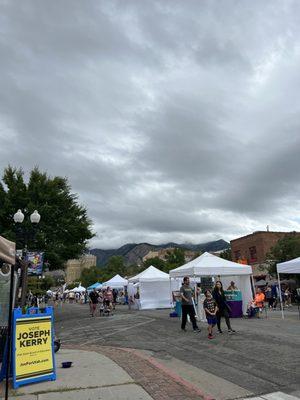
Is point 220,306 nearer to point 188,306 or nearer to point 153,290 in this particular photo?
point 188,306

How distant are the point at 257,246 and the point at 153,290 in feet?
82.3

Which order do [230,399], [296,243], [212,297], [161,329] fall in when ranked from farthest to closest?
[296,243] < [161,329] < [212,297] < [230,399]

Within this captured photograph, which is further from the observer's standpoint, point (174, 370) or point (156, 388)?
point (174, 370)

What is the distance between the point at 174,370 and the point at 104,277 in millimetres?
92462

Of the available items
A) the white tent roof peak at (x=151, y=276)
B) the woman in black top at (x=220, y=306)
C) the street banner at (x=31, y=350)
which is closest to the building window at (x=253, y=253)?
the white tent roof peak at (x=151, y=276)

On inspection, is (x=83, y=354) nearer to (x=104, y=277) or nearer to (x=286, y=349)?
(x=286, y=349)

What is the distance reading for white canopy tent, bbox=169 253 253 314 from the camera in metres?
20.5

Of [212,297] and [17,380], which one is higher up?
[212,297]

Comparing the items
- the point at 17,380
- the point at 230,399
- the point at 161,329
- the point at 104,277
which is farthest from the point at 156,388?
the point at 104,277

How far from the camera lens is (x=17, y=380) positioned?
7.06 metres

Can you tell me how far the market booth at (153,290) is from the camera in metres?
33.1

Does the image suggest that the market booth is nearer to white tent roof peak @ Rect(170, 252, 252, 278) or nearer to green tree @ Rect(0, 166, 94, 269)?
green tree @ Rect(0, 166, 94, 269)

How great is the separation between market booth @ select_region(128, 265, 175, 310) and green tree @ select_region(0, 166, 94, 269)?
545 centimetres

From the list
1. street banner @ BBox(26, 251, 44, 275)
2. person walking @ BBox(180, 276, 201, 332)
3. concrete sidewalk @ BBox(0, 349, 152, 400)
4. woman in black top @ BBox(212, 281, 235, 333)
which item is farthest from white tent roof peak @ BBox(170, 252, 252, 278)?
concrete sidewalk @ BBox(0, 349, 152, 400)
